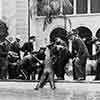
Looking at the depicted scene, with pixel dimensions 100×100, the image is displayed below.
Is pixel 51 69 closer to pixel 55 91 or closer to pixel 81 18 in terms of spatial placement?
pixel 55 91

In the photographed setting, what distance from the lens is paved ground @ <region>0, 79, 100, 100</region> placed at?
39.3 feet

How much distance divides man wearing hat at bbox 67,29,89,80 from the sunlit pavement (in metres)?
0.75

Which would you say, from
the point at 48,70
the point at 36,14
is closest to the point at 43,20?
the point at 36,14

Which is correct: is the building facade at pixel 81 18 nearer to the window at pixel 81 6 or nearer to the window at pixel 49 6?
the window at pixel 81 6

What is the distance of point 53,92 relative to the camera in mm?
13391

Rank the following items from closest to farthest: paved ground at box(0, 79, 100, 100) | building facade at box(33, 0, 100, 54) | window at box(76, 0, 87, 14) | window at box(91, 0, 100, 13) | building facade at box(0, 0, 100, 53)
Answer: paved ground at box(0, 79, 100, 100) → building facade at box(0, 0, 100, 53) → window at box(91, 0, 100, 13) → building facade at box(33, 0, 100, 54) → window at box(76, 0, 87, 14)

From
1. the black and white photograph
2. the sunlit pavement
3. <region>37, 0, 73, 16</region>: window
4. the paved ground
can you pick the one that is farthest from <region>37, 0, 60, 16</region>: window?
the paved ground

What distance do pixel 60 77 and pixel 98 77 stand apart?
134 centimetres

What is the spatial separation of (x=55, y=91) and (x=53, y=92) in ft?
0.87

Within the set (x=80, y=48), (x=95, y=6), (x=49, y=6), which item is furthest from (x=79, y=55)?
(x=95, y=6)

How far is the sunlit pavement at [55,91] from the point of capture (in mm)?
11992

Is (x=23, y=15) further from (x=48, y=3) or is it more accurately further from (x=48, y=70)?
(x=48, y=70)

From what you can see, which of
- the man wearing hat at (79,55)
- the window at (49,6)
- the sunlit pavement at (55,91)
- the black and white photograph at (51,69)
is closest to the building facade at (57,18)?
the window at (49,6)

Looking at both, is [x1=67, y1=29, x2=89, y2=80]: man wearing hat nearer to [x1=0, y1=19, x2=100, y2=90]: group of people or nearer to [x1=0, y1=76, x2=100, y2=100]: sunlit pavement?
[x1=0, y1=19, x2=100, y2=90]: group of people
